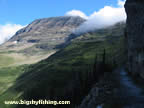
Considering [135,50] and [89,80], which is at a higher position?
[135,50]

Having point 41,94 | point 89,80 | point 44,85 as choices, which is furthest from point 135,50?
point 44,85

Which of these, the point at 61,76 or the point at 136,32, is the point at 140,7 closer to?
the point at 136,32

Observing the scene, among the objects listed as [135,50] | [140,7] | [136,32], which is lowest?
[135,50]

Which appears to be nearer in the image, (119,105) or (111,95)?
(119,105)

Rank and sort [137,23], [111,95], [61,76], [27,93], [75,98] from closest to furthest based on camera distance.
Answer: [111,95] → [137,23] → [75,98] → [27,93] → [61,76]

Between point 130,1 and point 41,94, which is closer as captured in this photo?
point 130,1

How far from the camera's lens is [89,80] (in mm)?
92062

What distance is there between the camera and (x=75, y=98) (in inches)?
3322

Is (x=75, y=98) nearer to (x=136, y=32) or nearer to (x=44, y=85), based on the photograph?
(x=136, y=32)

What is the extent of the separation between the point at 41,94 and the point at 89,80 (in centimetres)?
8356

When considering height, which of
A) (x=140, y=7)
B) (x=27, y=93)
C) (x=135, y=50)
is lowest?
(x=27, y=93)

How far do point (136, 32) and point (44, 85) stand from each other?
131416 millimetres

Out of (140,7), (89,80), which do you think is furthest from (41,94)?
(140,7)

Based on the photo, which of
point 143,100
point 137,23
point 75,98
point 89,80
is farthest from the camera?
point 89,80
